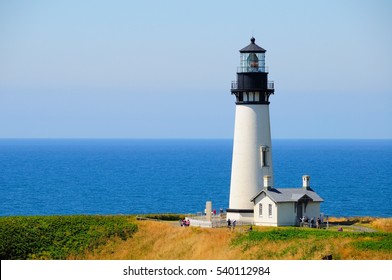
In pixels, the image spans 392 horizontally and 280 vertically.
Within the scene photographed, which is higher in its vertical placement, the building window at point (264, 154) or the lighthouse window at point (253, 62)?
the lighthouse window at point (253, 62)

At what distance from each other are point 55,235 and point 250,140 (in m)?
12.7

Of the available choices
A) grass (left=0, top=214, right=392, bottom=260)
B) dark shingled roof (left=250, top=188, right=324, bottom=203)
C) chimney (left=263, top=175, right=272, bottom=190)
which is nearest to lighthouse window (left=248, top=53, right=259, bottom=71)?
chimney (left=263, top=175, right=272, bottom=190)

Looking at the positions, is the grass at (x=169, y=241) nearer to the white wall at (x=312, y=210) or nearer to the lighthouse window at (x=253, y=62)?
the white wall at (x=312, y=210)

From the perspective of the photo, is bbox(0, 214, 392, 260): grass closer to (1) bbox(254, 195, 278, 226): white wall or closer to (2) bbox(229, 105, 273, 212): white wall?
(1) bbox(254, 195, 278, 226): white wall

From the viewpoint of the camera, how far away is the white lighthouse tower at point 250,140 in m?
58.3

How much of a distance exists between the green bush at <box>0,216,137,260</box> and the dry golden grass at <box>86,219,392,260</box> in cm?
86

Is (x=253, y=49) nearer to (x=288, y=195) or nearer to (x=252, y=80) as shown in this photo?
(x=252, y=80)

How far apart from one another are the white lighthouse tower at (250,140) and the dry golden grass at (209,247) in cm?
369

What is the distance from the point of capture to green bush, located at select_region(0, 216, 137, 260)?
52344 millimetres

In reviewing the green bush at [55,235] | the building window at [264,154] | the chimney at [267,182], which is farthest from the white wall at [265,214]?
the green bush at [55,235]

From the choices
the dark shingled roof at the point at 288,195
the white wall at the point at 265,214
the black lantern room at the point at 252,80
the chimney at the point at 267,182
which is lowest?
the white wall at the point at 265,214

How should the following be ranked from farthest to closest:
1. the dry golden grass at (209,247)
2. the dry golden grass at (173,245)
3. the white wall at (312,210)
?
the white wall at (312,210), the dry golden grass at (173,245), the dry golden grass at (209,247)

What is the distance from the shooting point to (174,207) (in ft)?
324

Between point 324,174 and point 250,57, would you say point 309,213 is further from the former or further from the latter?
point 324,174
